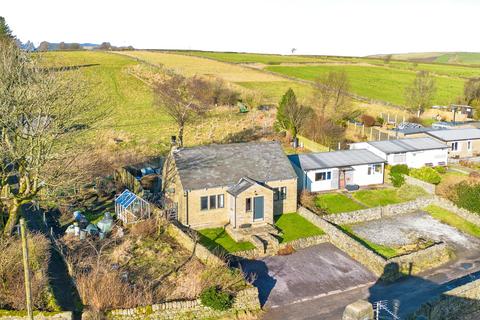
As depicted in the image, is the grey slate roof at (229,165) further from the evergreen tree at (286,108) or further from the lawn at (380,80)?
the lawn at (380,80)

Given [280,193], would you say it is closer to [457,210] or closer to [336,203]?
[336,203]

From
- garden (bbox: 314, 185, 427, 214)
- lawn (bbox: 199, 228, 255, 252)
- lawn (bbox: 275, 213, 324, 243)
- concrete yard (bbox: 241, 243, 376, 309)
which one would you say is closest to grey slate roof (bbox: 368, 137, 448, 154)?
garden (bbox: 314, 185, 427, 214)

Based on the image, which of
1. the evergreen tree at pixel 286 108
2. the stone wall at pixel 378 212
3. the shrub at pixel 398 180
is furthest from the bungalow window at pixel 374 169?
the evergreen tree at pixel 286 108

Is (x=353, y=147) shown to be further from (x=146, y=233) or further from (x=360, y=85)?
(x=360, y=85)

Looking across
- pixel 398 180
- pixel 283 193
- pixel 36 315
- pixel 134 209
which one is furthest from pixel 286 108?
pixel 36 315

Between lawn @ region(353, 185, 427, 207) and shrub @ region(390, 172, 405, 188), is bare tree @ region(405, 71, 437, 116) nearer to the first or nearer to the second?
shrub @ region(390, 172, 405, 188)

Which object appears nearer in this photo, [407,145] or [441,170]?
[441,170]
